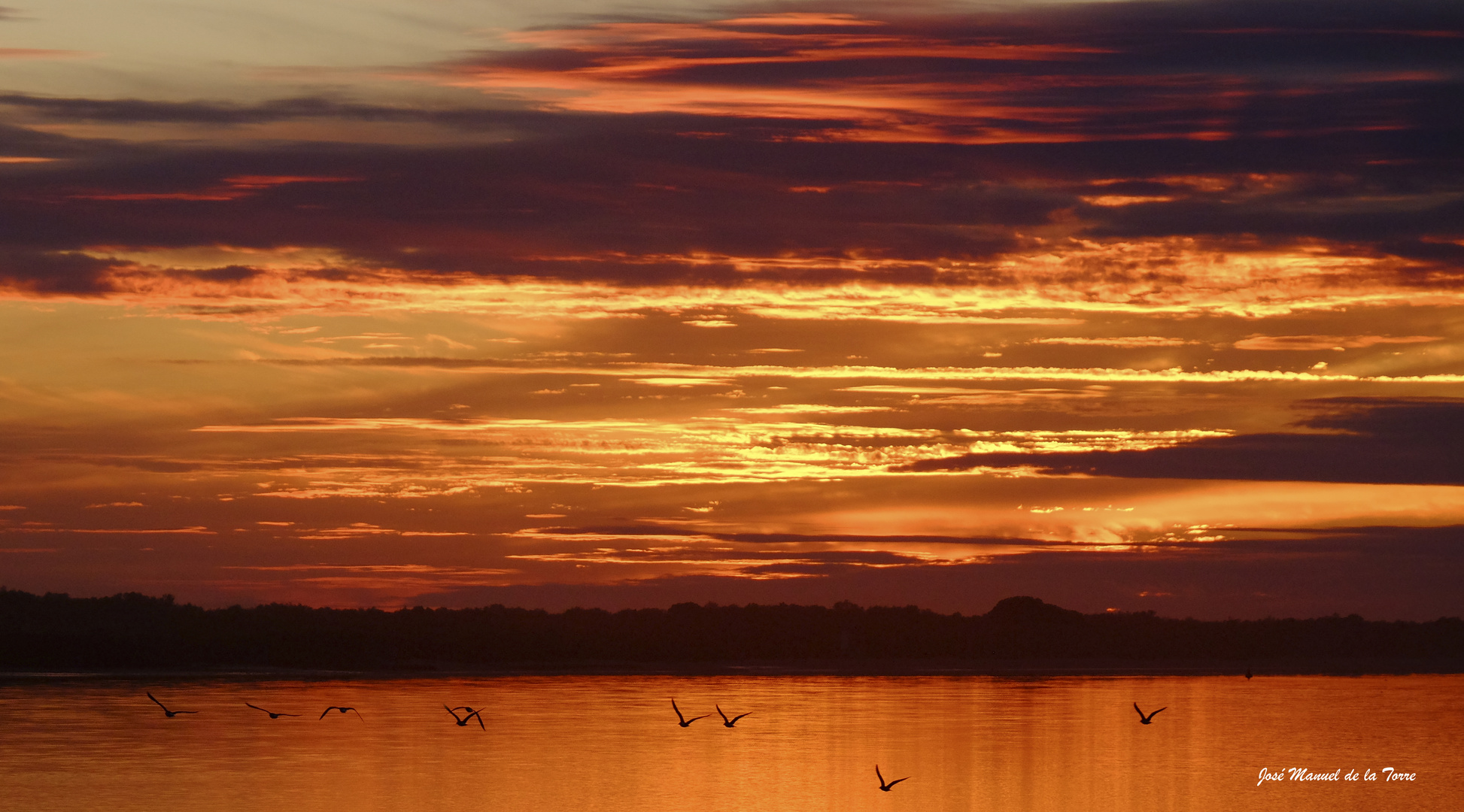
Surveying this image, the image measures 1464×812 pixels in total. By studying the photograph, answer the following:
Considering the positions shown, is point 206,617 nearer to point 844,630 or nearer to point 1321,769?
point 844,630

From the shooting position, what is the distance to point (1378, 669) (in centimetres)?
15650

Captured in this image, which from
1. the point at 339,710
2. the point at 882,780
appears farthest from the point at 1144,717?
the point at 339,710

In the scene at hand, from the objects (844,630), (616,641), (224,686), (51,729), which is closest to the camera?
(51,729)

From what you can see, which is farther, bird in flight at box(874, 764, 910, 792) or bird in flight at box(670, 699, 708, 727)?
bird in flight at box(670, 699, 708, 727)

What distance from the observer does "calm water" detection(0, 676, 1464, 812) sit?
55.3m

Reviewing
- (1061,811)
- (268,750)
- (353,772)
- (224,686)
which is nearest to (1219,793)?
(1061,811)

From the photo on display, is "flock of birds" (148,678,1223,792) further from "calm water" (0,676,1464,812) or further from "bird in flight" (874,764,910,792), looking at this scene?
"bird in flight" (874,764,910,792)

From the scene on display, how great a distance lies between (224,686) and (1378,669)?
358ft

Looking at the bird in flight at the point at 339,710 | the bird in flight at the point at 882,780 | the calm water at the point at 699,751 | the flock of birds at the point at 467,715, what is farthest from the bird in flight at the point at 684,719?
the bird in flight at the point at 339,710

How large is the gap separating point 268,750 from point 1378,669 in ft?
403

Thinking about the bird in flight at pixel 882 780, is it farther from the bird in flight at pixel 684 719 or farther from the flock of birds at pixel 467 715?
the bird in flight at pixel 684 719

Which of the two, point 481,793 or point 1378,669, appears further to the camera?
point 1378,669

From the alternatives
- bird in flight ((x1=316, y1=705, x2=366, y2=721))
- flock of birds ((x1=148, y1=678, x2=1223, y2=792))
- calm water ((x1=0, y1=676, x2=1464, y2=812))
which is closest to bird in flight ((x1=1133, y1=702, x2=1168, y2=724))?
flock of birds ((x1=148, y1=678, x2=1223, y2=792))

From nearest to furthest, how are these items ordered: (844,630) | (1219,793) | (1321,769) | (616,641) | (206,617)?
(1219,793)
(1321,769)
(206,617)
(616,641)
(844,630)
